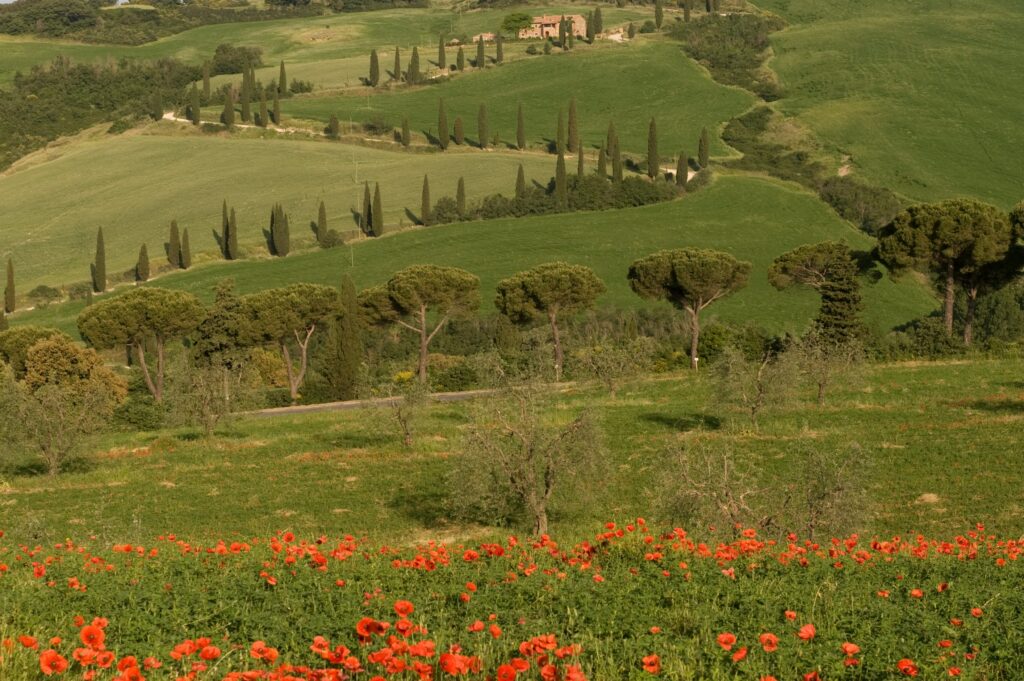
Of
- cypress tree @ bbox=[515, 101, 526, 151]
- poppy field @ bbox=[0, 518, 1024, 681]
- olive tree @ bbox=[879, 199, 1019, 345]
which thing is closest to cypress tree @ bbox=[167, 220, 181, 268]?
cypress tree @ bbox=[515, 101, 526, 151]

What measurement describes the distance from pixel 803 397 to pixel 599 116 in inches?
5324

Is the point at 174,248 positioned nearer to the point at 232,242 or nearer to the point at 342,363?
the point at 232,242

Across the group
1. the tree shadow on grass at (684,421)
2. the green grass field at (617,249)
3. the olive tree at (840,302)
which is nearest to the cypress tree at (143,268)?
the green grass field at (617,249)

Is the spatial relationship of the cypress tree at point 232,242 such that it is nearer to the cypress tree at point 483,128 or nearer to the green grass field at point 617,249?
the green grass field at point 617,249

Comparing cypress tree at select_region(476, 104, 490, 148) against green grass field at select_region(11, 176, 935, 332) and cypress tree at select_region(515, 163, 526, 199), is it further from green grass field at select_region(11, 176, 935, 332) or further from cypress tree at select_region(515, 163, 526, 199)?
green grass field at select_region(11, 176, 935, 332)

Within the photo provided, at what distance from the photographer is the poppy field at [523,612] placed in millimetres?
8609

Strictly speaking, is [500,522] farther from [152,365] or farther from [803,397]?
[152,365]

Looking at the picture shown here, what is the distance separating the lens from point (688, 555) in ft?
42.8

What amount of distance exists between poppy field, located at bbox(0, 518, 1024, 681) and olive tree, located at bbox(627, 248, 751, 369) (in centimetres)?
6682

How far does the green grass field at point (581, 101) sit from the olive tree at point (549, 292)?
264 ft

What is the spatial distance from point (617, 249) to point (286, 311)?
45.3 m

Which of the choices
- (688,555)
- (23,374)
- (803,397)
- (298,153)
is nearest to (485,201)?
(298,153)

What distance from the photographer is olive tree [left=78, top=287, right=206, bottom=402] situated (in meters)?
83.7

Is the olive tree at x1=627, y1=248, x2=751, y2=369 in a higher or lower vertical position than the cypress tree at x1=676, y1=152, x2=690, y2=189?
higher
